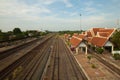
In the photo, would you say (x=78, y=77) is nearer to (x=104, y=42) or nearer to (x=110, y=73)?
(x=110, y=73)

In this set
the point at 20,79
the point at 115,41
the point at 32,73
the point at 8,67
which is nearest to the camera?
the point at 20,79

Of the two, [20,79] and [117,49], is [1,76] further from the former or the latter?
[117,49]

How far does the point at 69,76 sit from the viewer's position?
81.8 feet

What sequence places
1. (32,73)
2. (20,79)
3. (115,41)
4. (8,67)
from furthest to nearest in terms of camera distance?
(115,41) → (8,67) → (32,73) → (20,79)

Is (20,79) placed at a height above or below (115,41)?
below

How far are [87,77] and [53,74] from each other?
16.6 feet

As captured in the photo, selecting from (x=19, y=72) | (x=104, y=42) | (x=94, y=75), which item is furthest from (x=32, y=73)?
(x=104, y=42)

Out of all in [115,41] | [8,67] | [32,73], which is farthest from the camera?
[115,41]

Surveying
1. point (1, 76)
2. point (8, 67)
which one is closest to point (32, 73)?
point (1, 76)

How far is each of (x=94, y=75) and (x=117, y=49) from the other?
24.2 metres

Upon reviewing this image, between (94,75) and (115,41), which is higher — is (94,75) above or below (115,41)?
below

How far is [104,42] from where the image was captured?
4638 centimetres

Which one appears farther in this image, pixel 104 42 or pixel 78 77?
pixel 104 42

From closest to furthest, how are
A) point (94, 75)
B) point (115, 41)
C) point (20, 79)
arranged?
point (20, 79)
point (94, 75)
point (115, 41)
